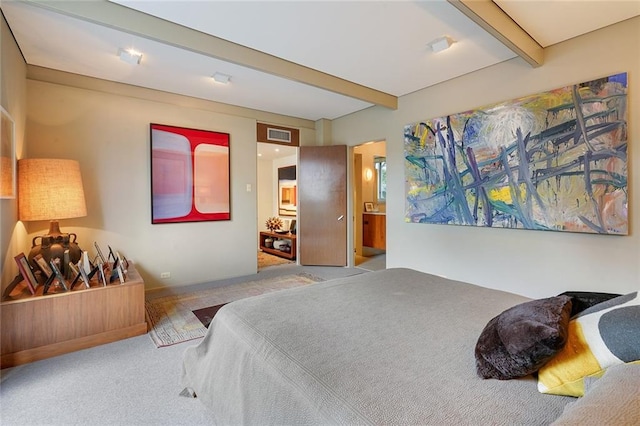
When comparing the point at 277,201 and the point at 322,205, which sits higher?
the point at 277,201

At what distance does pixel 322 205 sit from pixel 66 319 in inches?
148

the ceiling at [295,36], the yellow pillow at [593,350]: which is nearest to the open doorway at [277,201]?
the ceiling at [295,36]

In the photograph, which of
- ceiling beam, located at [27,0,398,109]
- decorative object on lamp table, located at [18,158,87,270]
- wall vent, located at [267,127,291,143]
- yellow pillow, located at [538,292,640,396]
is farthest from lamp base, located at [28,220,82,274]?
yellow pillow, located at [538,292,640,396]

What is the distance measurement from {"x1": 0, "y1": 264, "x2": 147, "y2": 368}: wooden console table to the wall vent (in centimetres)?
311

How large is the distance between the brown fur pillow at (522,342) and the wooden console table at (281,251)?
4793 millimetres

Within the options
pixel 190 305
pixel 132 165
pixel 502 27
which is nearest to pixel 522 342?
pixel 502 27

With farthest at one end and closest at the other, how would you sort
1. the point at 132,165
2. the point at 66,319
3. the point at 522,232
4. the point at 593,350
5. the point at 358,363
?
the point at 132,165 < the point at 522,232 < the point at 66,319 < the point at 358,363 < the point at 593,350

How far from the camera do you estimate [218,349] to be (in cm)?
152

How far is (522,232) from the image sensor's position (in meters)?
3.10

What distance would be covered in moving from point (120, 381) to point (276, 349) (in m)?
1.48

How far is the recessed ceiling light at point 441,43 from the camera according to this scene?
2719mm

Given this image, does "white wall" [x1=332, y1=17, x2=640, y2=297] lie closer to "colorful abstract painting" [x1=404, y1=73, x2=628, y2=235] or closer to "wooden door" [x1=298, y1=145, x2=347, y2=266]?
"colorful abstract painting" [x1=404, y1=73, x2=628, y2=235]

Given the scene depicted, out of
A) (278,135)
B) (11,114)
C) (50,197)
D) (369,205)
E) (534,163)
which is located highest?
(278,135)

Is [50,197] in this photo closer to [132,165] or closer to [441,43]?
[132,165]
